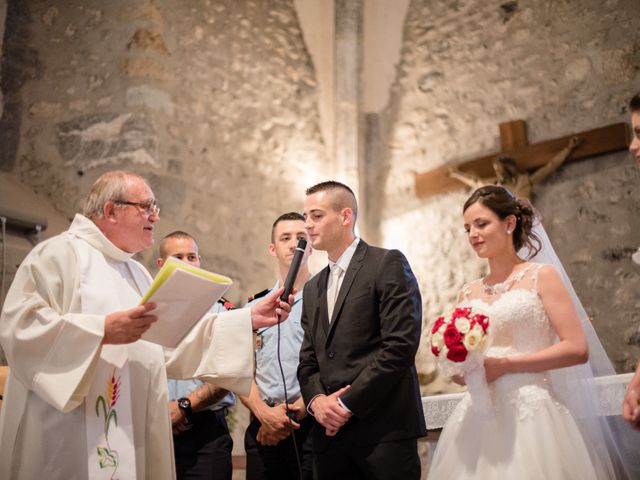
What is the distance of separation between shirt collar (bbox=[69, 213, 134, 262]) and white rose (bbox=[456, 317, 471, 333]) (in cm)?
146

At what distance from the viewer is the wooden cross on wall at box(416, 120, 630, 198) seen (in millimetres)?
6172

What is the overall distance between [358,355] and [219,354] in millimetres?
599

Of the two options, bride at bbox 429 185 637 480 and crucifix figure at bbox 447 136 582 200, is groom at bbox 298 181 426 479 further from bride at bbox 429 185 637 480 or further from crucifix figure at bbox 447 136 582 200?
crucifix figure at bbox 447 136 582 200

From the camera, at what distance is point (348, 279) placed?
3342 mm

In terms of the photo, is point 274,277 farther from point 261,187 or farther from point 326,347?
point 326,347

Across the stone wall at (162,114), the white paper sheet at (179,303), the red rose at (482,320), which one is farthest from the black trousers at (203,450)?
the stone wall at (162,114)

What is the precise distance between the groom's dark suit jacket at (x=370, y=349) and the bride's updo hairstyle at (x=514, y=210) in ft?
1.59

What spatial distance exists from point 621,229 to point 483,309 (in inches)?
140

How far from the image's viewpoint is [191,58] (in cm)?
702

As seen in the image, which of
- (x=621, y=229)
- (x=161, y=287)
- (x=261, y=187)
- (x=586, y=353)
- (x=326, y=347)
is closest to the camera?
(x=161, y=287)

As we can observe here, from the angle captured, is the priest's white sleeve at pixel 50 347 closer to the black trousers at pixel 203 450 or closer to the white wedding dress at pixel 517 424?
the black trousers at pixel 203 450

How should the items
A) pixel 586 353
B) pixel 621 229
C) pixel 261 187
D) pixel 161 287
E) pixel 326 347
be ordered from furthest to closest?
A: pixel 261 187
pixel 621 229
pixel 326 347
pixel 586 353
pixel 161 287

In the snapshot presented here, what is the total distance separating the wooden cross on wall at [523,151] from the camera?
617cm

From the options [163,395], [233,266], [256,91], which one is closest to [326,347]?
[163,395]
